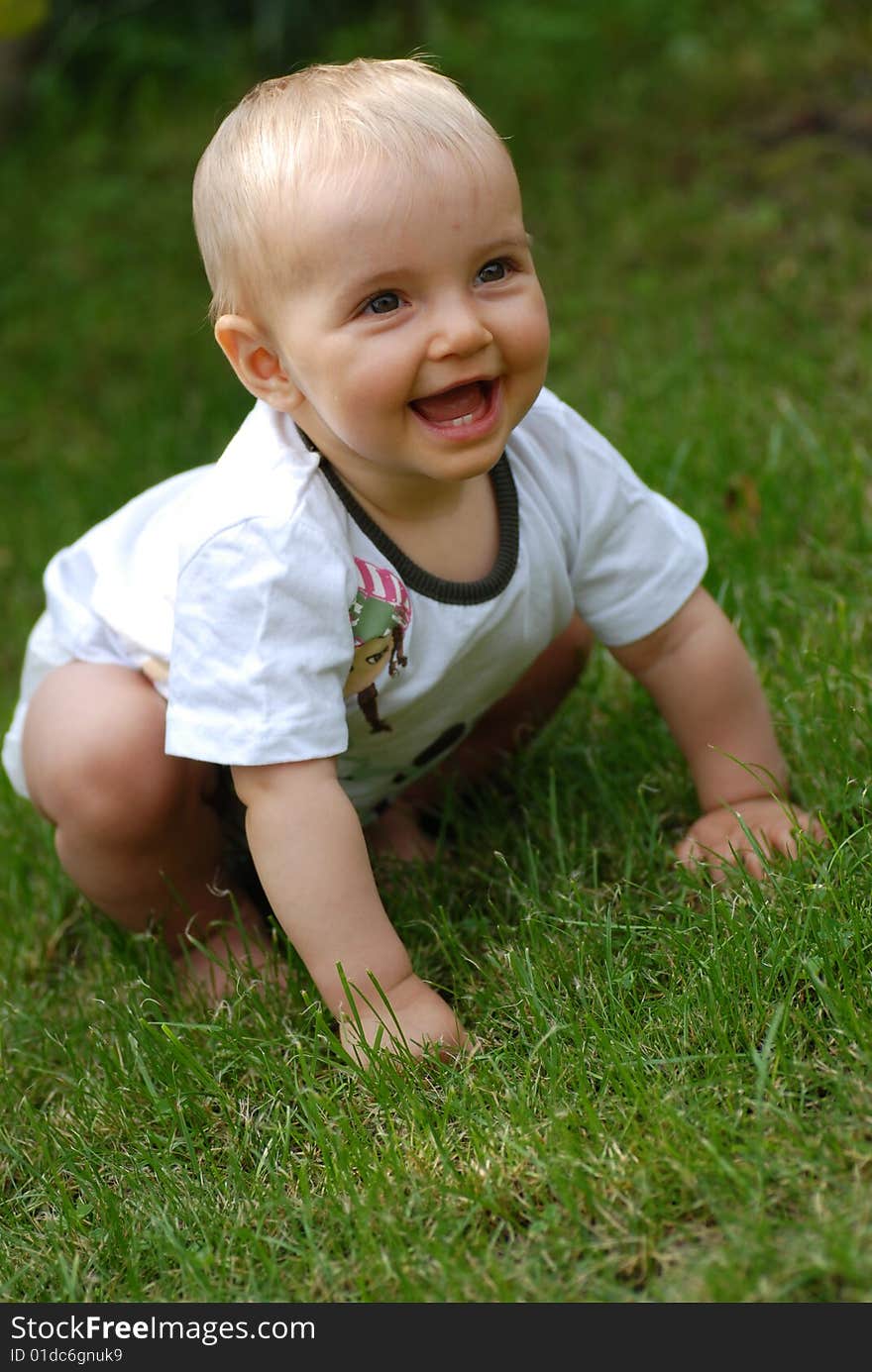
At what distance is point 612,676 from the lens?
2617 mm

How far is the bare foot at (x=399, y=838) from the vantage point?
2.33 meters

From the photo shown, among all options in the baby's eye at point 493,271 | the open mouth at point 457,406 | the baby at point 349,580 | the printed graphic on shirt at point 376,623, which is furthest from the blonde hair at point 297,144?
the printed graphic on shirt at point 376,623

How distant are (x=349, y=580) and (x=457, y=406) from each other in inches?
9.5

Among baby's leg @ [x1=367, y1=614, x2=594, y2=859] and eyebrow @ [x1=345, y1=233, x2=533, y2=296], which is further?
baby's leg @ [x1=367, y1=614, x2=594, y2=859]

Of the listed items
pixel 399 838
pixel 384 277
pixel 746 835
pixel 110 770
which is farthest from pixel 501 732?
pixel 384 277

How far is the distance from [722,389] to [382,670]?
161cm

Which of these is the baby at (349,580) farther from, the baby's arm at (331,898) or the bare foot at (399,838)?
the bare foot at (399,838)

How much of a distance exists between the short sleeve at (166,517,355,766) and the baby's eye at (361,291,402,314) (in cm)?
26

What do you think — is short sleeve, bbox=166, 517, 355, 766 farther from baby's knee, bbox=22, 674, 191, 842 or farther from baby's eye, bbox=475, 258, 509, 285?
baby's eye, bbox=475, 258, 509, 285

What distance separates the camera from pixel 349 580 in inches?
73.6

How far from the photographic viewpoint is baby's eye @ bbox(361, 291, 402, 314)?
5.71ft

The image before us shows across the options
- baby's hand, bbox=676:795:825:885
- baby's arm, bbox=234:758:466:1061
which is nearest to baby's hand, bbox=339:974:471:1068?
baby's arm, bbox=234:758:466:1061

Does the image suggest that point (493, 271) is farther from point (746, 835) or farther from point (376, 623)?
point (746, 835)

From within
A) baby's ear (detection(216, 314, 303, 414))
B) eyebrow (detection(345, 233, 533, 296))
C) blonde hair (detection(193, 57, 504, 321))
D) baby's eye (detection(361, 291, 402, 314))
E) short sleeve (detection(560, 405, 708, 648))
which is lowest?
short sleeve (detection(560, 405, 708, 648))
